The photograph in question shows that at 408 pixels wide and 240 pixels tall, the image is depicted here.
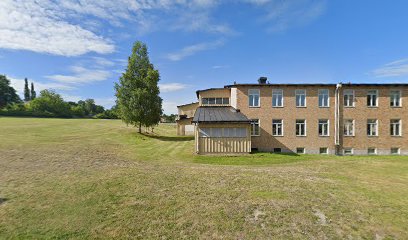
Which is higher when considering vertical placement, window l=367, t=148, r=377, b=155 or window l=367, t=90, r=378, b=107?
window l=367, t=90, r=378, b=107

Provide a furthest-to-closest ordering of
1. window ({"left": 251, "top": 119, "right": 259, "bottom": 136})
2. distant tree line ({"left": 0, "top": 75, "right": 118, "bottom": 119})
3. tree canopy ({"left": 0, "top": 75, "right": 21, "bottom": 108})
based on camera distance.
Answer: tree canopy ({"left": 0, "top": 75, "right": 21, "bottom": 108}), distant tree line ({"left": 0, "top": 75, "right": 118, "bottom": 119}), window ({"left": 251, "top": 119, "right": 259, "bottom": 136})

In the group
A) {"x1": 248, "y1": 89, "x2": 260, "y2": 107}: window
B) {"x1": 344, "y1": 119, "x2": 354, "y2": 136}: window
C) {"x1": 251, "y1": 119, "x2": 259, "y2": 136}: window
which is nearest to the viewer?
{"x1": 344, "y1": 119, "x2": 354, "y2": 136}: window

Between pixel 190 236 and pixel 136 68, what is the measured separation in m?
32.7

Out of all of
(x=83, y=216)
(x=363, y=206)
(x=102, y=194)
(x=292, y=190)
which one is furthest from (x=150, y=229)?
(x=363, y=206)

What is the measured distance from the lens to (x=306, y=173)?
13789mm

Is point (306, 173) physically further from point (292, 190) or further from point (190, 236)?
point (190, 236)

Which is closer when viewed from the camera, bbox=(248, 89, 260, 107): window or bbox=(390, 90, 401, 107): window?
bbox=(390, 90, 401, 107): window

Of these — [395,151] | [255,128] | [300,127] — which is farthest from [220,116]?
[395,151]

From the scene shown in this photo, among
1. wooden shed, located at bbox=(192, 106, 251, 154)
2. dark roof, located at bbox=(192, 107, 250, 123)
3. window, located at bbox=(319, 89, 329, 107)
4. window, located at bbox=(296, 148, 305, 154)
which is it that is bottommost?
window, located at bbox=(296, 148, 305, 154)

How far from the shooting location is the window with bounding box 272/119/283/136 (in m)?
23.2

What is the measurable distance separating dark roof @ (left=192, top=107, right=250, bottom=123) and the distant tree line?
56.4 m

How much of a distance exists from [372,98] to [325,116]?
5670 mm

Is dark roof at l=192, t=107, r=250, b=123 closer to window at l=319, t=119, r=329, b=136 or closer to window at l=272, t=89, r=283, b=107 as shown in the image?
window at l=272, t=89, r=283, b=107

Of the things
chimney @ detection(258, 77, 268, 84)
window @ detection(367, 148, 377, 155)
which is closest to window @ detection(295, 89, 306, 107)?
chimney @ detection(258, 77, 268, 84)
